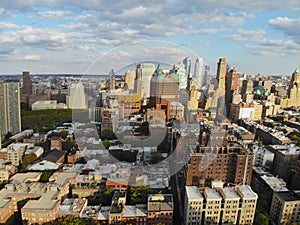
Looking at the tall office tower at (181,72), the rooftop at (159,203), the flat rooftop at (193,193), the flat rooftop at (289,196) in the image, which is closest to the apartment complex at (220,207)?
the flat rooftop at (193,193)

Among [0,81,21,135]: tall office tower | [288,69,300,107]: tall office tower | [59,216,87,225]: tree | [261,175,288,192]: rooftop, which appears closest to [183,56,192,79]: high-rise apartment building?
[59,216,87,225]: tree

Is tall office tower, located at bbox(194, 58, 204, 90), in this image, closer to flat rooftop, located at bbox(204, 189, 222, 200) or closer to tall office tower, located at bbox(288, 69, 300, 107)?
flat rooftop, located at bbox(204, 189, 222, 200)

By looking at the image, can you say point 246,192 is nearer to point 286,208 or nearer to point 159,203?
point 286,208

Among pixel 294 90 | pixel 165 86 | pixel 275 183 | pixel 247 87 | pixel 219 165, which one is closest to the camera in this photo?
pixel 165 86

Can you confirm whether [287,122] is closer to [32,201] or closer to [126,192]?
[126,192]

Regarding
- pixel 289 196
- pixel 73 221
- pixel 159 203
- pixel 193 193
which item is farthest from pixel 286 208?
pixel 73 221

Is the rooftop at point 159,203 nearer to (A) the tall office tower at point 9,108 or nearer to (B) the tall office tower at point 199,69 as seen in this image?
(B) the tall office tower at point 199,69

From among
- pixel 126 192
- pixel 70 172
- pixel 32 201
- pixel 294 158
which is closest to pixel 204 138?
pixel 126 192
